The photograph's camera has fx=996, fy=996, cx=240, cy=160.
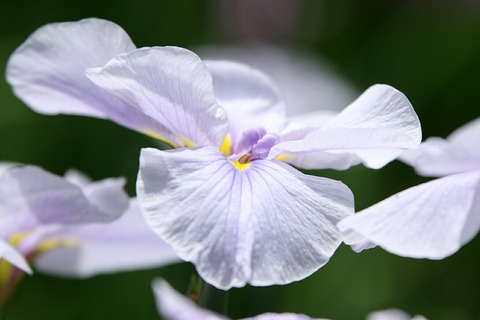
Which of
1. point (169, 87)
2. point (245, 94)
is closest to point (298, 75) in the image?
point (245, 94)

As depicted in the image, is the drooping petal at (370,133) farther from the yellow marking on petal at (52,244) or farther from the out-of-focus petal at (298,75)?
the out-of-focus petal at (298,75)

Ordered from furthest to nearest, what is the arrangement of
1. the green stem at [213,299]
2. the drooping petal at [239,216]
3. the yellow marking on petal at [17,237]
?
the yellow marking on petal at [17,237] → the green stem at [213,299] → the drooping petal at [239,216]

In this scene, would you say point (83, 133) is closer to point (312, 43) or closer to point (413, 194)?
point (312, 43)

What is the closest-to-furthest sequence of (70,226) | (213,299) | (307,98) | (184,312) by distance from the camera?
(184,312) < (213,299) < (70,226) < (307,98)

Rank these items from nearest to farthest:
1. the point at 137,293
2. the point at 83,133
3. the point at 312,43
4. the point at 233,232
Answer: the point at 233,232 → the point at 137,293 → the point at 83,133 → the point at 312,43

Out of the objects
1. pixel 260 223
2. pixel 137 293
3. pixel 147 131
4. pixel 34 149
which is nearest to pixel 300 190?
pixel 260 223

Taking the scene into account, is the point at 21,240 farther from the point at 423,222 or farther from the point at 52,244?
the point at 423,222

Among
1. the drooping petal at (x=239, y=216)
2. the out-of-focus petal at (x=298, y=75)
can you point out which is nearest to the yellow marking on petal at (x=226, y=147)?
the drooping petal at (x=239, y=216)
